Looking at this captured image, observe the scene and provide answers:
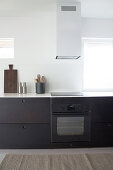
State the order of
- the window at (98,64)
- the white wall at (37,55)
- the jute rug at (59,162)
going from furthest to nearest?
the window at (98,64) < the white wall at (37,55) < the jute rug at (59,162)

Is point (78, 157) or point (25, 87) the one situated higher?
point (25, 87)

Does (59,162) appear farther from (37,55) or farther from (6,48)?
(6,48)

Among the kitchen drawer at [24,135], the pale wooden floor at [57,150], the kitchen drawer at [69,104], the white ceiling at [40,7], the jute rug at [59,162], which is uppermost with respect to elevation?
the white ceiling at [40,7]

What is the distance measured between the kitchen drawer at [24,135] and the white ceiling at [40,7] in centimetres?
186

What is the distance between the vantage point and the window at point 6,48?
344 cm

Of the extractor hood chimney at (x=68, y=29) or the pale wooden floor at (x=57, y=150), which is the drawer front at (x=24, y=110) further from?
the extractor hood chimney at (x=68, y=29)

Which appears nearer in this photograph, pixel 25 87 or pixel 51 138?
pixel 51 138

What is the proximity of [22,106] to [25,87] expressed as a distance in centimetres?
61

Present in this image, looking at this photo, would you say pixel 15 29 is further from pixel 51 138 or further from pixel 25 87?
pixel 51 138

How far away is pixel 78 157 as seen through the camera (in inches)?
45.6

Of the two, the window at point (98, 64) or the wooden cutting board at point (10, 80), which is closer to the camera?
the wooden cutting board at point (10, 80)

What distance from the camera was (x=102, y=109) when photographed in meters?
2.82

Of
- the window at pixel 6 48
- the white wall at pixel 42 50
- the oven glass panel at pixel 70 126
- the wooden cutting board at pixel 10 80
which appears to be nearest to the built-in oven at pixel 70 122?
the oven glass panel at pixel 70 126

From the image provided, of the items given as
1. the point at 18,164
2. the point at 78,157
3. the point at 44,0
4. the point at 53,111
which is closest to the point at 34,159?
the point at 18,164
